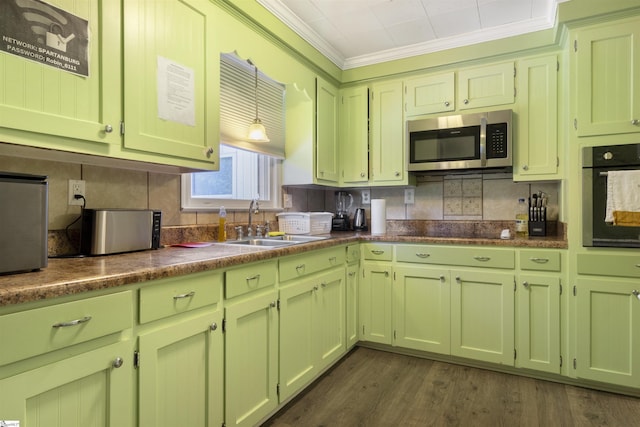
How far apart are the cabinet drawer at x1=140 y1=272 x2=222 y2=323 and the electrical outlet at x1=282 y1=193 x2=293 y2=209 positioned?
1609mm

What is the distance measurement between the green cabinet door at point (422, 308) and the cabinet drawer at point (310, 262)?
0.54 metres

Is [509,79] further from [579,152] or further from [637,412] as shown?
[637,412]

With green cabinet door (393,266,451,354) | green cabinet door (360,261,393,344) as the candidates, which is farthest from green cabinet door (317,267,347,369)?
green cabinet door (393,266,451,354)

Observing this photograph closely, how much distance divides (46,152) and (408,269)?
2251mm

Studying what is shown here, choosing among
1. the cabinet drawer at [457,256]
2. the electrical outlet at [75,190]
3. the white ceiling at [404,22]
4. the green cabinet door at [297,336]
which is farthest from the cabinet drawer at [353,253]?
the electrical outlet at [75,190]

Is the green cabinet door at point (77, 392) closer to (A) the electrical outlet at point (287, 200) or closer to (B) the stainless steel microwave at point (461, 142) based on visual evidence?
(A) the electrical outlet at point (287, 200)

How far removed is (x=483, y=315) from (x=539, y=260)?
1.70ft

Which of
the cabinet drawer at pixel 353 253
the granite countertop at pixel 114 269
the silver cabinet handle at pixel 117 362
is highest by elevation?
the granite countertop at pixel 114 269

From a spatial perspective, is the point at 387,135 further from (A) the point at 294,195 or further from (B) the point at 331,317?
(B) the point at 331,317

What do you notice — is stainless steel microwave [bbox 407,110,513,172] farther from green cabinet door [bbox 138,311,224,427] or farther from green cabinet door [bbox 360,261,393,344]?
green cabinet door [bbox 138,311,224,427]

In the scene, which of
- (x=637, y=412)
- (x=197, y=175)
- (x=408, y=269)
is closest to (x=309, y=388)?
(x=408, y=269)

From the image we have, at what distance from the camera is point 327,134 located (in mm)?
3094

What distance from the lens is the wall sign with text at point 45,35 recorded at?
43.1 inches

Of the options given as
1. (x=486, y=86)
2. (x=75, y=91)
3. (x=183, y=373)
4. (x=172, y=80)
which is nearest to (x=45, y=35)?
(x=75, y=91)
